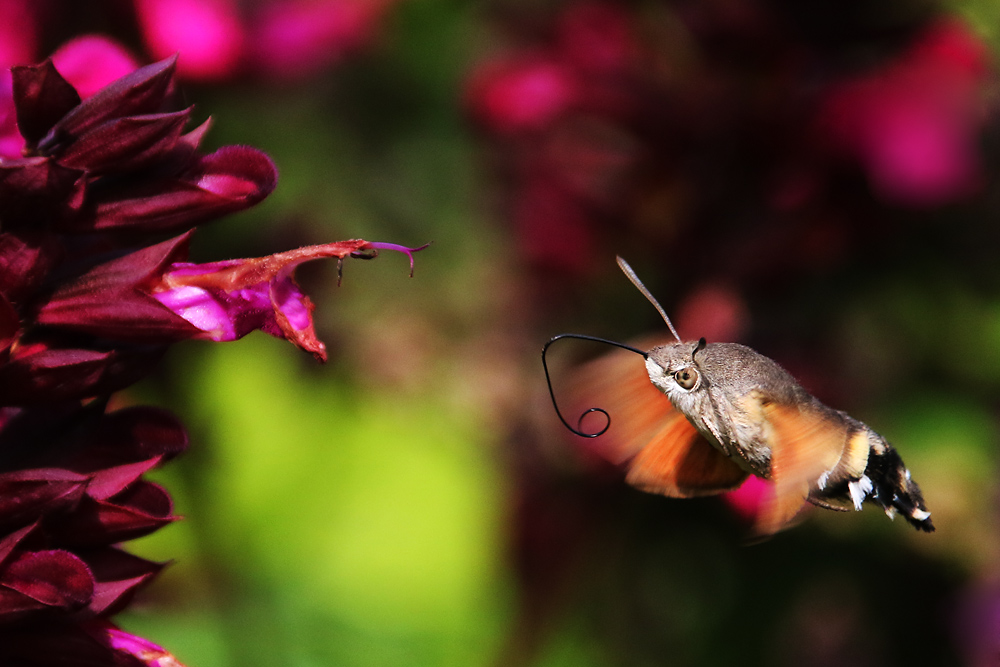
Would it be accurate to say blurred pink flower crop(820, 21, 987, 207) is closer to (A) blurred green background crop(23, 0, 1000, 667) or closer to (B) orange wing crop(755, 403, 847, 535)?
(A) blurred green background crop(23, 0, 1000, 667)

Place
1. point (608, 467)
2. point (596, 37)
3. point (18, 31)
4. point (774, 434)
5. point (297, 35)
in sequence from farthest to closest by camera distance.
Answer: point (297, 35), point (596, 37), point (608, 467), point (18, 31), point (774, 434)

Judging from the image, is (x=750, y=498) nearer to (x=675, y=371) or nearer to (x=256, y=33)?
(x=675, y=371)

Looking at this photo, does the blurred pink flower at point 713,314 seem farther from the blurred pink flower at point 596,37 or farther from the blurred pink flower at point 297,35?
the blurred pink flower at point 297,35

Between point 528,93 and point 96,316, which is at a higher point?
point 96,316

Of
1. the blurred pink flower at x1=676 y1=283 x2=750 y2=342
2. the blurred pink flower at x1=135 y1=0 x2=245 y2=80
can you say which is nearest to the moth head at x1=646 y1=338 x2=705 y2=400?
the blurred pink flower at x1=676 y1=283 x2=750 y2=342

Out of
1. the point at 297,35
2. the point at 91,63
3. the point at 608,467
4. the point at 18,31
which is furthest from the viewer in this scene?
the point at 297,35

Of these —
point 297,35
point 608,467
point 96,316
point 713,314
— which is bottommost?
point 608,467

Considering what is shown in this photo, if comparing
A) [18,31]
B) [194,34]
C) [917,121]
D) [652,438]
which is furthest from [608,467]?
[18,31]

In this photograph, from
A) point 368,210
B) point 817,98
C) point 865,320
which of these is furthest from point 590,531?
point 368,210
